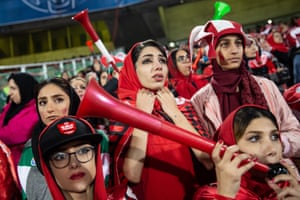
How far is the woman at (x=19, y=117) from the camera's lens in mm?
2363

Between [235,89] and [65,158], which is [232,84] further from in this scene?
[65,158]

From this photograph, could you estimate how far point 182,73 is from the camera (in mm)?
3479

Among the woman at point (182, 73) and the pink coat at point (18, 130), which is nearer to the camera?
the pink coat at point (18, 130)

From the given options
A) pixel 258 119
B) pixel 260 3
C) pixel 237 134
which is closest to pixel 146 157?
pixel 237 134

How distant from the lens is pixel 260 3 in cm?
1352

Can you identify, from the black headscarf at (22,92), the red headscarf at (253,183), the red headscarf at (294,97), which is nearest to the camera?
the red headscarf at (253,183)

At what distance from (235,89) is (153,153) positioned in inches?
25.2

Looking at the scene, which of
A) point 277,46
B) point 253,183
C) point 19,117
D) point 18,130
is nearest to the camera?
point 253,183

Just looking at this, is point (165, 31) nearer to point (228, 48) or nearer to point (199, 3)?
point (199, 3)

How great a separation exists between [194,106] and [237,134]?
0.50 m

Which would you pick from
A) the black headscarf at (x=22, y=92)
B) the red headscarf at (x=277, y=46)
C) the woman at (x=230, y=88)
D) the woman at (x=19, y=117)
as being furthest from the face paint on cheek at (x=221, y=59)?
the red headscarf at (x=277, y=46)

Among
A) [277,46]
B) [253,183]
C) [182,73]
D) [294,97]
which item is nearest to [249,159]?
[253,183]

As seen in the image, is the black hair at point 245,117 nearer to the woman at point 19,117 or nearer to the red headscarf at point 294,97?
the red headscarf at point 294,97

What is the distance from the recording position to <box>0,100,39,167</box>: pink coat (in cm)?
235
